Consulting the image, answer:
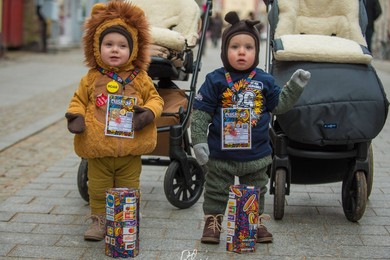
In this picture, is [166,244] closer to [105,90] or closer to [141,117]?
[141,117]

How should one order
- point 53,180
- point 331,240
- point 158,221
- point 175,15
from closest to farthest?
point 331,240, point 158,221, point 175,15, point 53,180

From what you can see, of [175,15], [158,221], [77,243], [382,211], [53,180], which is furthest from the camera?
[53,180]

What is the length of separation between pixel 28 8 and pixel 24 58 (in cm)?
354

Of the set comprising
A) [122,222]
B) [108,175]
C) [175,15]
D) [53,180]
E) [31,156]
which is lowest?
[31,156]

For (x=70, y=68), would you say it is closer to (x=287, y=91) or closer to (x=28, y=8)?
(x=28, y=8)

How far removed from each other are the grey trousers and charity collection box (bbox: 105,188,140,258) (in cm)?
57

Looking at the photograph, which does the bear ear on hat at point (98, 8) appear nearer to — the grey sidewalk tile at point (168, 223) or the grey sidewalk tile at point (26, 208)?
the grey sidewalk tile at point (168, 223)

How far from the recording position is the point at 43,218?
4.97 meters

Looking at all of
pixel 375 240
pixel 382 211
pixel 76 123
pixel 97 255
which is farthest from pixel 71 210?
pixel 382 211

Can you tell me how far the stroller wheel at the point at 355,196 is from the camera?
15.5ft

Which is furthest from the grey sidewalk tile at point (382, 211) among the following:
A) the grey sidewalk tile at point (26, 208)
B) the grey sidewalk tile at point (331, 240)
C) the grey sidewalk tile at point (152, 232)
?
the grey sidewalk tile at point (26, 208)

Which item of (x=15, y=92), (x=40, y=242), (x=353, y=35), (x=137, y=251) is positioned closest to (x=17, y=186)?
(x=40, y=242)

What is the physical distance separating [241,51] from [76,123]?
1.11m

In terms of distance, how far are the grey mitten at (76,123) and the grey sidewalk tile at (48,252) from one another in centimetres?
75
